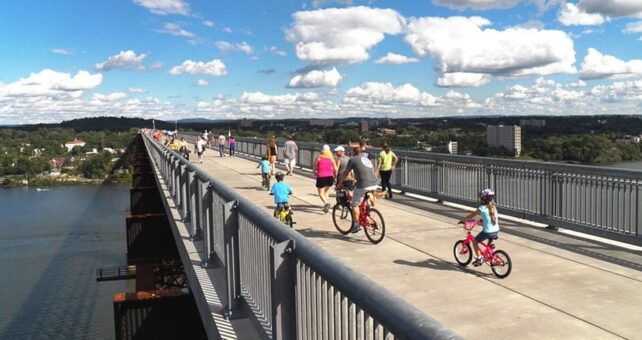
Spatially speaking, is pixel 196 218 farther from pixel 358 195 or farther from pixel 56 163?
pixel 56 163

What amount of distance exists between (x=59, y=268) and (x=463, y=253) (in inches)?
1885

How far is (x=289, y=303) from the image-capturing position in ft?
12.1

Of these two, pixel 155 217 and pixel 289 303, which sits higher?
pixel 289 303

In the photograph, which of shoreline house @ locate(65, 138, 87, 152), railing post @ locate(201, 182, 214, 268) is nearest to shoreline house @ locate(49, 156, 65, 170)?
shoreline house @ locate(65, 138, 87, 152)

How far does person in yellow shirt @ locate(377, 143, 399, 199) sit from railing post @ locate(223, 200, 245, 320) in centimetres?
1035

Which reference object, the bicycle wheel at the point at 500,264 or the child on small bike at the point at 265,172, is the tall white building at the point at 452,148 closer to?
the child on small bike at the point at 265,172

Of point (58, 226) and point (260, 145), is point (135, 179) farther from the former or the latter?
point (58, 226)

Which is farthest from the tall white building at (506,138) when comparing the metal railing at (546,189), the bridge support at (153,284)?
the bridge support at (153,284)

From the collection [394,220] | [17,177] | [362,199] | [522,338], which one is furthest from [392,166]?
[17,177]

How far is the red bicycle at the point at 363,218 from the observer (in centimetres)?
988

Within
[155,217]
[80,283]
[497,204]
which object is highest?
[497,204]

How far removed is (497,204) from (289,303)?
949cm

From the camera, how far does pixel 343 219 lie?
1083 cm

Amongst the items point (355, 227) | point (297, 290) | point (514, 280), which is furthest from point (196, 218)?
point (297, 290)
